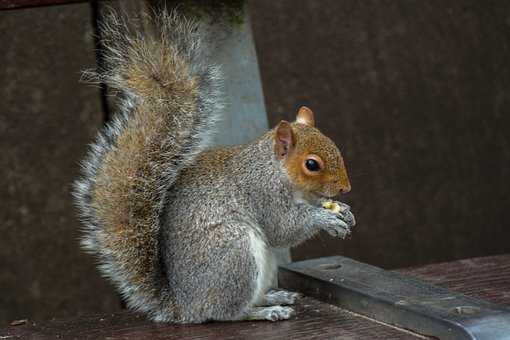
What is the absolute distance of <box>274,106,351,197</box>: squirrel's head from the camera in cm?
242

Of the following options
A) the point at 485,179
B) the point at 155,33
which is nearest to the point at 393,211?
the point at 485,179

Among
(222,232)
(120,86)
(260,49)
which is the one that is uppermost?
(260,49)

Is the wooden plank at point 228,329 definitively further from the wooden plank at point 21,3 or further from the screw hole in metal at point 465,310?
the wooden plank at point 21,3

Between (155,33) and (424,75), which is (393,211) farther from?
(155,33)

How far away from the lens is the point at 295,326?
89.9 inches

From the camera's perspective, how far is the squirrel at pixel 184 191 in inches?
93.8

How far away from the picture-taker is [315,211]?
97.3 inches

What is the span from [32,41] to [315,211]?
4.74 ft

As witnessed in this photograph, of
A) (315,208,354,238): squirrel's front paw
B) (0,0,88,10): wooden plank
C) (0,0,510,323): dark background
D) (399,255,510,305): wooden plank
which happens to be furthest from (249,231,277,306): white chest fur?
(0,0,510,323): dark background

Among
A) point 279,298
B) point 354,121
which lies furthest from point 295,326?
point 354,121

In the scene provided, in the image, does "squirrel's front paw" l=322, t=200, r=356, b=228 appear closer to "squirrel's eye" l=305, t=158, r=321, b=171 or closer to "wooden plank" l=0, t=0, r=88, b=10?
"squirrel's eye" l=305, t=158, r=321, b=171

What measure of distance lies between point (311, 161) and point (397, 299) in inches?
15.4

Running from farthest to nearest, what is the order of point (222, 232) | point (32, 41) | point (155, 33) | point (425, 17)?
point (425, 17) < point (32, 41) < point (155, 33) < point (222, 232)

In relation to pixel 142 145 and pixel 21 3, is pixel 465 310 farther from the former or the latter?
pixel 21 3
